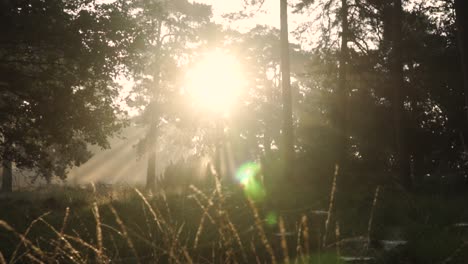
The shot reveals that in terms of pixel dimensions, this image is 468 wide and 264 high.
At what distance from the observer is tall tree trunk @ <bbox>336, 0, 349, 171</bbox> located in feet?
62.2

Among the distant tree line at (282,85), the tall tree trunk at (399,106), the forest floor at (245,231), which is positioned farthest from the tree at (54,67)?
the tall tree trunk at (399,106)

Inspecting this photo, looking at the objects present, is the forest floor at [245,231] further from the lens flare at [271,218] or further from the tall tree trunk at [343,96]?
the tall tree trunk at [343,96]

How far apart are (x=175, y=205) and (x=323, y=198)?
173 inches

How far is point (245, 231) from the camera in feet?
23.5

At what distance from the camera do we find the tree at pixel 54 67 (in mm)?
12289

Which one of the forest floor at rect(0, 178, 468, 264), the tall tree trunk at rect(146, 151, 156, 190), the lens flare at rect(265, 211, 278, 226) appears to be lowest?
the tall tree trunk at rect(146, 151, 156, 190)

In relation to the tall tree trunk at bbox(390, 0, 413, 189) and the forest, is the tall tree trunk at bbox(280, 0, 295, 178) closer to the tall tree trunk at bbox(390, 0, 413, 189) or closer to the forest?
the forest

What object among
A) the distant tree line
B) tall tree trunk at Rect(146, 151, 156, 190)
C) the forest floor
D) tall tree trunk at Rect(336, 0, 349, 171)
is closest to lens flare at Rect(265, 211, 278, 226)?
the forest floor

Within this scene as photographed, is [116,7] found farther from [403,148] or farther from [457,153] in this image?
[457,153]

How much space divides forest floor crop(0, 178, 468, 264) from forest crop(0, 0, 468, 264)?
0.05 meters

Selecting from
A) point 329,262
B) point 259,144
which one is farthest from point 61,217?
point 259,144

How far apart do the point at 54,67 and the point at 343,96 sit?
11.6m

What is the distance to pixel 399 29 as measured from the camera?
15.2 meters

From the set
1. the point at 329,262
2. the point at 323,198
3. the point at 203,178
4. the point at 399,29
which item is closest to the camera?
the point at 329,262
